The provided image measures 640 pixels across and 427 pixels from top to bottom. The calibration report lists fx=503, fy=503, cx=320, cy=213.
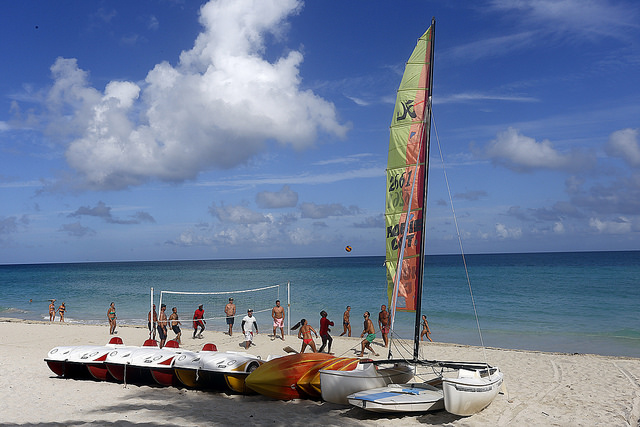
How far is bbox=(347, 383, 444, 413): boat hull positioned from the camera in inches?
329

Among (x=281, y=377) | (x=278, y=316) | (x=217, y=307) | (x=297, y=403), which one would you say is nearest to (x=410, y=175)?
(x=281, y=377)

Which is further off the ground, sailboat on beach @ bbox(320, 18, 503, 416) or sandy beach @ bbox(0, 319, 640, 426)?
sailboat on beach @ bbox(320, 18, 503, 416)

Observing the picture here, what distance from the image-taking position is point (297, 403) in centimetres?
985

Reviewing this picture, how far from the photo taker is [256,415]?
8.98 meters

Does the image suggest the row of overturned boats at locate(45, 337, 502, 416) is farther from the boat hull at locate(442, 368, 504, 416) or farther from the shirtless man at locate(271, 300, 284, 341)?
the shirtless man at locate(271, 300, 284, 341)

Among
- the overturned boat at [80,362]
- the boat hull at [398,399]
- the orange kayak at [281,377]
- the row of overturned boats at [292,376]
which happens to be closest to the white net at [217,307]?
the overturned boat at [80,362]

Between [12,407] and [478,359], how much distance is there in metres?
11.9

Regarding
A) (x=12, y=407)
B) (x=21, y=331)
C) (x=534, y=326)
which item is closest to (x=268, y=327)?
(x=21, y=331)

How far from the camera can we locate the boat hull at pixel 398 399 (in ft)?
27.5

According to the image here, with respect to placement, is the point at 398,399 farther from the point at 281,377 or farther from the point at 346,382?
the point at 281,377

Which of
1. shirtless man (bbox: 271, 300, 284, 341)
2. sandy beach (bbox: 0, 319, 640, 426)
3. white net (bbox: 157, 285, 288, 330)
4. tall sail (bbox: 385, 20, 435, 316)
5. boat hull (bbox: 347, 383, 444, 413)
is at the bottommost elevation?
white net (bbox: 157, 285, 288, 330)

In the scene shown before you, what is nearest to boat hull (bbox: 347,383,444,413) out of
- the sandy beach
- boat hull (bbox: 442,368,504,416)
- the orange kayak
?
the sandy beach

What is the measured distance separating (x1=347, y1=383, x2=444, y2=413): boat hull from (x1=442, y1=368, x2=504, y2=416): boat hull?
1.50 feet

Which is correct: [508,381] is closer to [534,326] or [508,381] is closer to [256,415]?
[256,415]
